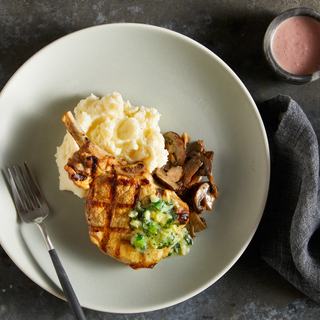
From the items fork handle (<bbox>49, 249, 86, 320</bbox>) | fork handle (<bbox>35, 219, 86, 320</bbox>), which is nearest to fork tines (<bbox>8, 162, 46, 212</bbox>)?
fork handle (<bbox>35, 219, 86, 320</bbox>)

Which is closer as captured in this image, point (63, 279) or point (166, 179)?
point (63, 279)

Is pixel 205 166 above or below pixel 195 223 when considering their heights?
above

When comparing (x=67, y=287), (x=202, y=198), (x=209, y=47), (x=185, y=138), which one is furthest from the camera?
(x=209, y=47)

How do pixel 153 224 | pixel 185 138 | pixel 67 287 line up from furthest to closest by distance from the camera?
pixel 185 138
pixel 67 287
pixel 153 224

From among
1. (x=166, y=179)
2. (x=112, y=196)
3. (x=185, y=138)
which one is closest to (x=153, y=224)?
(x=112, y=196)

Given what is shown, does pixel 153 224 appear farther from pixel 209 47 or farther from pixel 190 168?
pixel 209 47

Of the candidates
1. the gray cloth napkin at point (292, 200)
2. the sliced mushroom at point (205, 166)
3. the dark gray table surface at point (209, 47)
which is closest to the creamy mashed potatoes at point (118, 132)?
the sliced mushroom at point (205, 166)

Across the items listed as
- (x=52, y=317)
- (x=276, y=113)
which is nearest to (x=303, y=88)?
(x=276, y=113)
